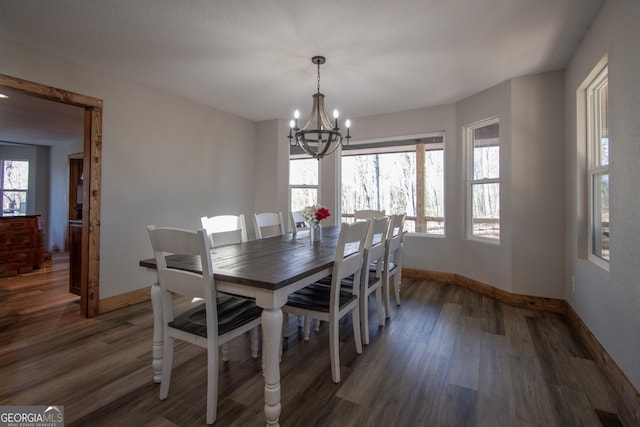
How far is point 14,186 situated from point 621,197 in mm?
9739

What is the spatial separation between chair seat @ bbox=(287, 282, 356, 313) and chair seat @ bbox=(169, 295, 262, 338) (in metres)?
0.31

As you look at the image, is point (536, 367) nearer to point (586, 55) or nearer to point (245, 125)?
point (586, 55)

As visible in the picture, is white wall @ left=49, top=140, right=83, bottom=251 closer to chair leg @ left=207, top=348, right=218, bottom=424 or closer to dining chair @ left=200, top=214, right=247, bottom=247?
dining chair @ left=200, top=214, right=247, bottom=247

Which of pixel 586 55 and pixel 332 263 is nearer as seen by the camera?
pixel 332 263

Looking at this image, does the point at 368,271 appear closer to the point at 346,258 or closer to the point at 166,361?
the point at 346,258

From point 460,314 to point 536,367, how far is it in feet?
3.19

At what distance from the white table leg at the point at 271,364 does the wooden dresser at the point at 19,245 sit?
5361 millimetres

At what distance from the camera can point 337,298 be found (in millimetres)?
1922

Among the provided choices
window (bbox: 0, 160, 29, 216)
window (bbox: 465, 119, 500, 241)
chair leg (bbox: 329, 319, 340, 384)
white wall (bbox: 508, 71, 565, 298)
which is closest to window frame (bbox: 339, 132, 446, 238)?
window (bbox: 465, 119, 500, 241)

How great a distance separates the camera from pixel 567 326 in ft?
9.13

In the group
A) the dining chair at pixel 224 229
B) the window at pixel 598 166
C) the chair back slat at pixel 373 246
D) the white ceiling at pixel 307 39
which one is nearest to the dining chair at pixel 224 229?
the dining chair at pixel 224 229

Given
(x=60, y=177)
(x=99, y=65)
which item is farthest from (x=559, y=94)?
(x=60, y=177)

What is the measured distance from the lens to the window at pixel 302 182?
5.15 meters

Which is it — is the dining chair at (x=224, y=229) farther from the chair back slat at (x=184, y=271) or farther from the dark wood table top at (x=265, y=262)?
the chair back slat at (x=184, y=271)
